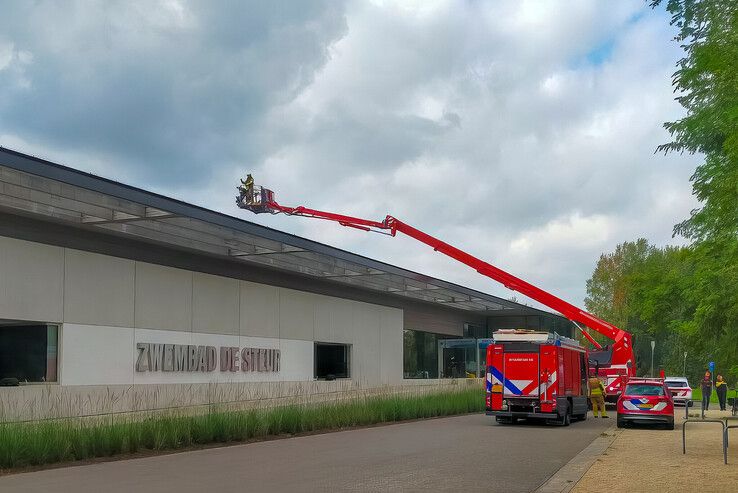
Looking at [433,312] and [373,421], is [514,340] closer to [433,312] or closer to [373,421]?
[373,421]

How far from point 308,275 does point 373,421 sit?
1125cm

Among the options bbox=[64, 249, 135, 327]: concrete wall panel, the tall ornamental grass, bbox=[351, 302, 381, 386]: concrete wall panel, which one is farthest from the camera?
bbox=[351, 302, 381, 386]: concrete wall panel

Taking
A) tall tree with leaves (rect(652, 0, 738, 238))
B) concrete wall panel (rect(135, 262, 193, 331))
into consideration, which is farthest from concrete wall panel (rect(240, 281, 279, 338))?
tall tree with leaves (rect(652, 0, 738, 238))

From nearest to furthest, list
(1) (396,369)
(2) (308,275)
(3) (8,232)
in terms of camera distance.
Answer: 1. (3) (8,232)
2. (2) (308,275)
3. (1) (396,369)

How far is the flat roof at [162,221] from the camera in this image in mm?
20766

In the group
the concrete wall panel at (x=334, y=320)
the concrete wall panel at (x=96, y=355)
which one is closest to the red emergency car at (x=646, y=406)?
the concrete wall panel at (x=334, y=320)

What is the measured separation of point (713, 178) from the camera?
16312 mm

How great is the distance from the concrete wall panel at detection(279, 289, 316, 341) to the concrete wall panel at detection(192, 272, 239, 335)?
3351mm

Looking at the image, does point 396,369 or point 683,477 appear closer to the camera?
point 683,477

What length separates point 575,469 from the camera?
15.1 metres

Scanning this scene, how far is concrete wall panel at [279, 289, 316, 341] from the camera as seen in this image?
117 ft

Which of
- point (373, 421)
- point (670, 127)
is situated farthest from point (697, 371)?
point (670, 127)

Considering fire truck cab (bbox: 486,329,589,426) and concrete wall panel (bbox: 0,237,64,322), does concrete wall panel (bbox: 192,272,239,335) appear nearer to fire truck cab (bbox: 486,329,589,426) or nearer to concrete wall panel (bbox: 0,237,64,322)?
concrete wall panel (bbox: 0,237,64,322)

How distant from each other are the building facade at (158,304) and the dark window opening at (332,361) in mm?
72
